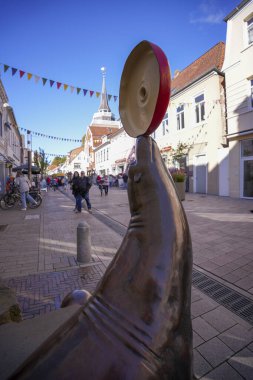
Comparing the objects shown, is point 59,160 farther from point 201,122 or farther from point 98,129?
point 201,122

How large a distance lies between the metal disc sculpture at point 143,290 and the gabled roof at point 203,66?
602 inches

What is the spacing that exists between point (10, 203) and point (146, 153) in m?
12.1

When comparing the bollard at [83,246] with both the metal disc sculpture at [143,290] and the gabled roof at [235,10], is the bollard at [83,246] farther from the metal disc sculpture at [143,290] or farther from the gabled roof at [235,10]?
the gabled roof at [235,10]

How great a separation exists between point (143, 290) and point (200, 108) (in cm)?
1674

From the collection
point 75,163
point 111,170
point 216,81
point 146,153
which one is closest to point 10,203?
point 146,153

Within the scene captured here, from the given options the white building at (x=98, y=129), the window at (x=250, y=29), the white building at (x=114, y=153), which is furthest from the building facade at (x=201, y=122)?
the white building at (x=98, y=129)

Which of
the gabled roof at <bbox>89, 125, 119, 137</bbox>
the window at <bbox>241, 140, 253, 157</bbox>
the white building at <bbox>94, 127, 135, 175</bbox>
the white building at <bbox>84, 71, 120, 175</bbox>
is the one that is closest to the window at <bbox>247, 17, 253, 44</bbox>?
the window at <bbox>241, 140, 253, 157</bbox>

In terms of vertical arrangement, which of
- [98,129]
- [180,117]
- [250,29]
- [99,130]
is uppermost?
[98,129]

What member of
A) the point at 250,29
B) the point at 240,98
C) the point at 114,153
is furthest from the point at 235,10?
the point at 114,153

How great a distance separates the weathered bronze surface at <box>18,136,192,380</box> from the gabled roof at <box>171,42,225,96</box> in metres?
15.5

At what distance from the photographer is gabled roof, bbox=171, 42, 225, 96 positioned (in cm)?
1503

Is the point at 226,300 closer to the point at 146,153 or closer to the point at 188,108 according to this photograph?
the point at 146,153

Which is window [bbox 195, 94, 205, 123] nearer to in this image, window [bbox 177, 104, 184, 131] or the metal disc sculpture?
window [bbox 177, 104, 184, 131]

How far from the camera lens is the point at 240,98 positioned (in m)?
12.7
